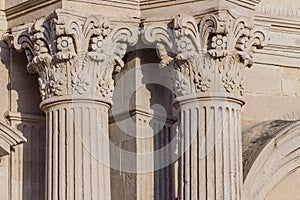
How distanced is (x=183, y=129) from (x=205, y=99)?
40 cm

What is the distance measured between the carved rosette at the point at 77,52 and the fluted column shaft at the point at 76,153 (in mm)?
183

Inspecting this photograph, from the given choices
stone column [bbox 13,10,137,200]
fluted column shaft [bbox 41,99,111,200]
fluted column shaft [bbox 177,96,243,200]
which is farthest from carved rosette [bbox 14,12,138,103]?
fluted column shaft [bbox 177,96,243,200]

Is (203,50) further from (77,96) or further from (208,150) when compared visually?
(77,96)

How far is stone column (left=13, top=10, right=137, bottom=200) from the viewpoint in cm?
2333

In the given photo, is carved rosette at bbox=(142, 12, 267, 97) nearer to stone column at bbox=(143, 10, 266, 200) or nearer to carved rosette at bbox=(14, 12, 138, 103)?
stone column at bbox=(143, 10, 266, 200)

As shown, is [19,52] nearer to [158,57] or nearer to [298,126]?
[158,57]

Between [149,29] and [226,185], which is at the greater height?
[149,29]

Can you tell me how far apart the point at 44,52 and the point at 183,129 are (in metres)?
1.72

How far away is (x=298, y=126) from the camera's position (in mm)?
24828

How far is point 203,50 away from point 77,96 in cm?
145

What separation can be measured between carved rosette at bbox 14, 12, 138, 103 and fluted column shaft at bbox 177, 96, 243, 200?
2.84ft

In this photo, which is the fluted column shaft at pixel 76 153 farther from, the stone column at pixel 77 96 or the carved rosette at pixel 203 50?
the carved rosette at pixel 203 50

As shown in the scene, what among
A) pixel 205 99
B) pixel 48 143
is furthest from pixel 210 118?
pixel 48 143

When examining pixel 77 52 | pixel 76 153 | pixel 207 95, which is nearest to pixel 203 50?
pixel 207 95
